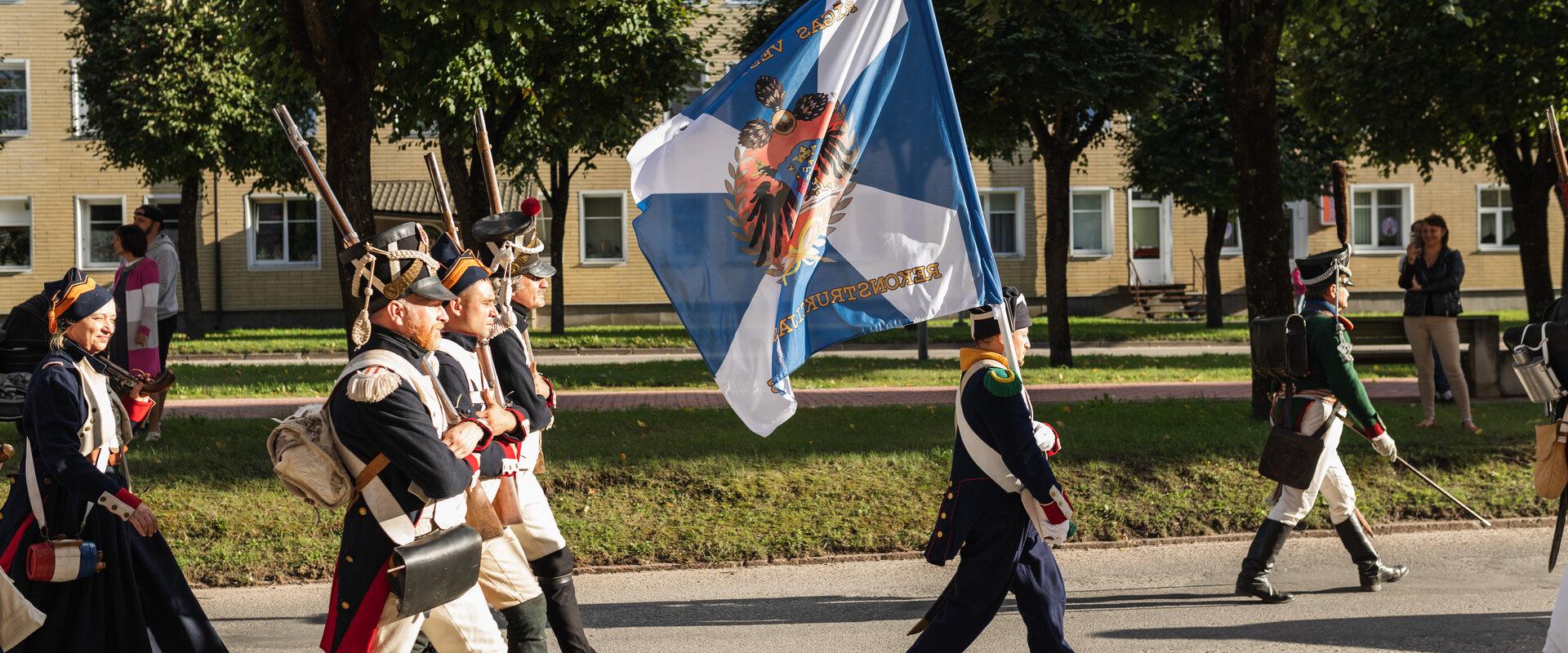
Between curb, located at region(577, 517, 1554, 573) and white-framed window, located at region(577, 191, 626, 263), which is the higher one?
white-framed window, located at region(577, 191, 626, 263)

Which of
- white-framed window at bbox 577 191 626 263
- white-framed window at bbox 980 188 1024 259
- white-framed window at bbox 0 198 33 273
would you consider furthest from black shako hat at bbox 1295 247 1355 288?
white-framed window at bbox 0 198 33 273

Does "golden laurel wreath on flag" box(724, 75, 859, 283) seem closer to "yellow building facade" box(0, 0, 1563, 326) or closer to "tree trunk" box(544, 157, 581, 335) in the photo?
"tree trunk" box(544, 157, 581, 335)

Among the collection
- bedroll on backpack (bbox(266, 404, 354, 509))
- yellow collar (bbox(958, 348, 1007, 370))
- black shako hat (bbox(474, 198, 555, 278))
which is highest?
black shako hat (bbox(474, 198, 555, 278))

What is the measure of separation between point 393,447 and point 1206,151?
1054 inches

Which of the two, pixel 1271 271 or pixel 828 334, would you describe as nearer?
pixel 828 334

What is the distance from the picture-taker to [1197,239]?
3709cm

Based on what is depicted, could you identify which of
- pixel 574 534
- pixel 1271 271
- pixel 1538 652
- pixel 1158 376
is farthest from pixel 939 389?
pixel 1538 652

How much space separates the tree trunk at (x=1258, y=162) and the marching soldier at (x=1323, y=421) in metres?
4.08

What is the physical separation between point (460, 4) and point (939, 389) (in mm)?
6725

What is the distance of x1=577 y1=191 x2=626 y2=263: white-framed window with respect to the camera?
1371 inches

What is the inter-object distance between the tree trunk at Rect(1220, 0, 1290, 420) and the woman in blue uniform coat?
27.7ft

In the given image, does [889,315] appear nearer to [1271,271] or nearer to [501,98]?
[1271,271]

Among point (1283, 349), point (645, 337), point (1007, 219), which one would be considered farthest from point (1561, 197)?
point (1007, 219)

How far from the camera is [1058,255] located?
1834cm
